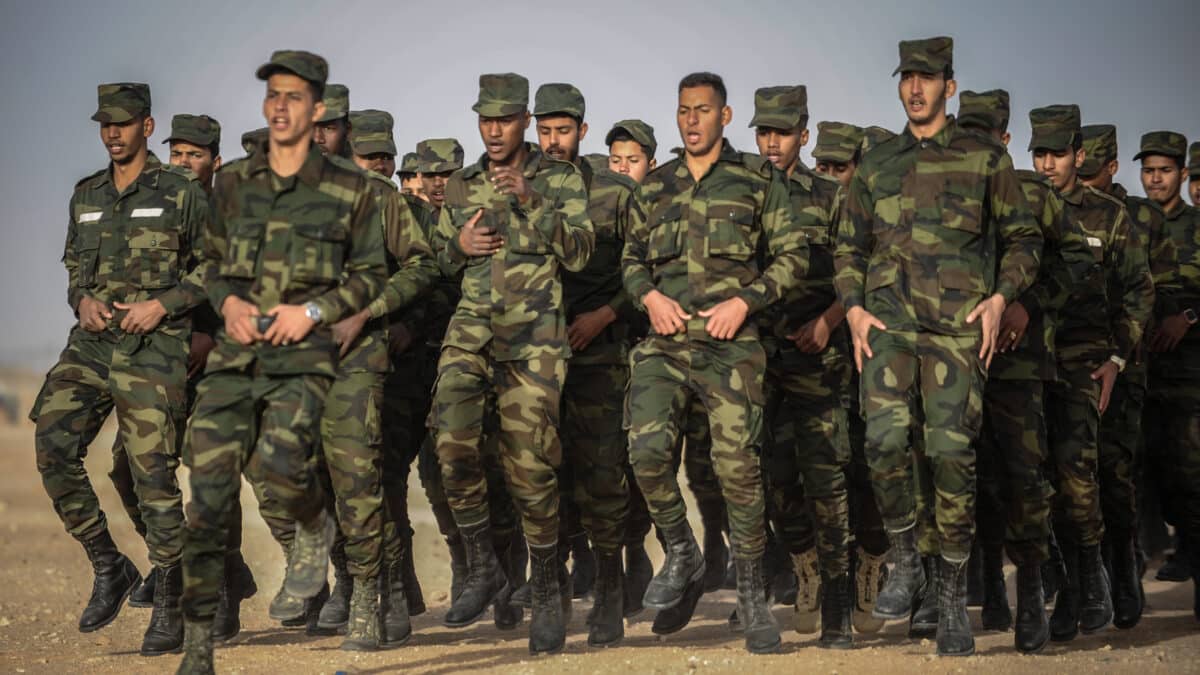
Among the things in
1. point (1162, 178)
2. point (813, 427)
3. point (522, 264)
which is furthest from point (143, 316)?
point (1162, 178)

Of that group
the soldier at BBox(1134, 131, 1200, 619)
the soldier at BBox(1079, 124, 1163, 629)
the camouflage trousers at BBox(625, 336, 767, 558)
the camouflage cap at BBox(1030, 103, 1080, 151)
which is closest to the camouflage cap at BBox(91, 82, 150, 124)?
the camouflage trousers at BBox(625, 336, 767, 558)

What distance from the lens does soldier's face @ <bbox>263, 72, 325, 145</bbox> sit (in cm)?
737

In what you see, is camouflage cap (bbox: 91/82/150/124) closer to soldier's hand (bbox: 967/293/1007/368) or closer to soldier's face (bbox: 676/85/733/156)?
soldier's face (bbox: 676/85/733/156)

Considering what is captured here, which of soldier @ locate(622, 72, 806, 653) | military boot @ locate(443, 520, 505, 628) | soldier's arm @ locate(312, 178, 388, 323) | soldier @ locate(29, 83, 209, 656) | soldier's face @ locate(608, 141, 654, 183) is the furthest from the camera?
soldier's face @ locate(608, 141, 654, 183)

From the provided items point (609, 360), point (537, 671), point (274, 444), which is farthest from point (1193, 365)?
point (274, 444)

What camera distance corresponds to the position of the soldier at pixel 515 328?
Answer: 348 inches

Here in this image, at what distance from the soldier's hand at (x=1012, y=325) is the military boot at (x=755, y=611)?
6.13 ft

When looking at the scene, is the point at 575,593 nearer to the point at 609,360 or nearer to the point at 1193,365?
the point at 609,360

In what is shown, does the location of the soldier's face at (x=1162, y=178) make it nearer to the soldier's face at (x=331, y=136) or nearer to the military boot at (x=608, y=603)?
the military boot at (x=608, y=603)

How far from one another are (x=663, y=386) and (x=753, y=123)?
2.66 m

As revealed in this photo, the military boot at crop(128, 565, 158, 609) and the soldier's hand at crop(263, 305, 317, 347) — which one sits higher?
the soldier's hand at crop(263, 305, 317, 347)

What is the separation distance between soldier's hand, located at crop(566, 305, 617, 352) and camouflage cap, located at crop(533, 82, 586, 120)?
137 cm

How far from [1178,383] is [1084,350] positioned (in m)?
1.61

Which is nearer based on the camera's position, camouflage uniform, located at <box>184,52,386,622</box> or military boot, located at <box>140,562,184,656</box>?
camouflage uniform, located at <box>184,52,386,622</box>
